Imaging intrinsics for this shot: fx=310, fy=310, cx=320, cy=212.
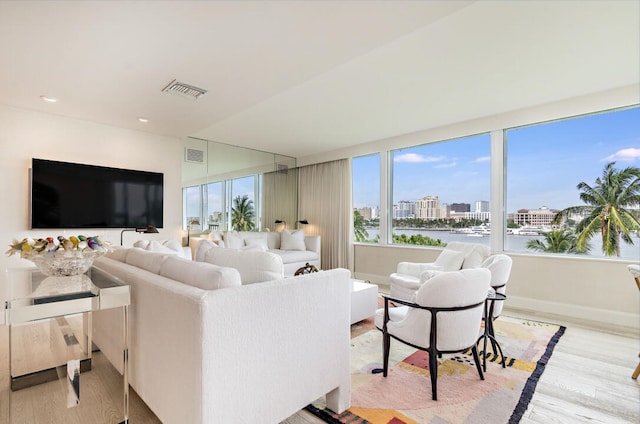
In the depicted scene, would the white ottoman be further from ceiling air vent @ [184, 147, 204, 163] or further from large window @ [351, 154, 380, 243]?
ceiling air vent @ [184, 147, 204, 163]

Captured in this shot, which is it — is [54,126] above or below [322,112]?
below

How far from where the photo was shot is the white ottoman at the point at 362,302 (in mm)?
3100

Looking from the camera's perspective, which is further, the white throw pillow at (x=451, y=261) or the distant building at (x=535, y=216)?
the distant building at (x=535, y=216)

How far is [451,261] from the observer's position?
Result: 3.76 metres

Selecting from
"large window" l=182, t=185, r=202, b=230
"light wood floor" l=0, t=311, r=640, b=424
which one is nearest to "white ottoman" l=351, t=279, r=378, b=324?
"light wood floor" l=0, t=311, r=640, b=424

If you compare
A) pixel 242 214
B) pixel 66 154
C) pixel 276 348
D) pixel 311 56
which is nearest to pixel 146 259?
pixel 276 348

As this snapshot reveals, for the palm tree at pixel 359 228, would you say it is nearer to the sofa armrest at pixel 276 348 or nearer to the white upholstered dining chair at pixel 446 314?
the white upholstered dining chair at pixel 446 314

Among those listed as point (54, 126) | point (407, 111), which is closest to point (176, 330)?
point (407, 111)

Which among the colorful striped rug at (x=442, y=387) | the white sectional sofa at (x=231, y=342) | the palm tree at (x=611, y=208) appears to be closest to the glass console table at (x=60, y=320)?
the white sectional sofa at (x=231, y=342)

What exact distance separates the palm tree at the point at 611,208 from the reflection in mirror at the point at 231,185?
5.21m

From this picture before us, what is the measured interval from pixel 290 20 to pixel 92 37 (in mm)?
1540

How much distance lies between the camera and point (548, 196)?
4066 millimetres

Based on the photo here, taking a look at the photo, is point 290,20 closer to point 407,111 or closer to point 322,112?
point 322,112

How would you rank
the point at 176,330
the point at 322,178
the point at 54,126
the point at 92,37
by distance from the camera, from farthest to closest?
the point at 322,178 → the point at 54,126 → the point at 92,37 → the point at 176,330
